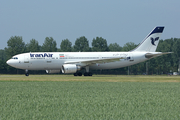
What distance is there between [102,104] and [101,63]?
38.6m

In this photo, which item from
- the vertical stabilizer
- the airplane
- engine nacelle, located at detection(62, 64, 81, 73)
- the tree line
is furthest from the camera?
the tree line

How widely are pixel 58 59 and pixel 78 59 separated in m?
3.58

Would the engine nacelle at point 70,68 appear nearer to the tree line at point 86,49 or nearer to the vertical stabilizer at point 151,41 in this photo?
the vertical stabilizer at point 151,41

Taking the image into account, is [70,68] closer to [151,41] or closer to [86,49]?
[151,41]

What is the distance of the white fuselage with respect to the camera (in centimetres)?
4791

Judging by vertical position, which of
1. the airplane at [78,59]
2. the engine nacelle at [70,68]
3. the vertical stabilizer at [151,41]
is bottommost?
the engine nacelle at [70,68]

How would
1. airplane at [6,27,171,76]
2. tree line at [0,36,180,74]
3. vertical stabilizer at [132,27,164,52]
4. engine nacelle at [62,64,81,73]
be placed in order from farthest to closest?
tree line at [0,36,180,74], vertical stabilizer at [132,27,164,52], airplane at [6,27,171,76], engine nacelle at [62,64,81,73]

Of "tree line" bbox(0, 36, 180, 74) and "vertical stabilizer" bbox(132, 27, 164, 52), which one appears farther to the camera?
"tree line" bbox(0, 36, 180, 74)

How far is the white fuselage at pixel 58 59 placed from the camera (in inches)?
1886

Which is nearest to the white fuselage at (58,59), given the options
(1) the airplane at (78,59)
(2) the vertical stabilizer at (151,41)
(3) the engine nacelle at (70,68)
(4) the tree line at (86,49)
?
(1) the airplane at (78,59)

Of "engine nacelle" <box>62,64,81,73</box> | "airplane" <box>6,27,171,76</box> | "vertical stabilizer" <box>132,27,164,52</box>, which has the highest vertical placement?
"vertical stabilizer" <box>132,27,164,52</box>

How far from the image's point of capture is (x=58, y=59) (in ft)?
160

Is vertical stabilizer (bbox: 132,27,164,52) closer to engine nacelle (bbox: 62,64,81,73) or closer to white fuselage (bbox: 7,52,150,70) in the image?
white fuselage (bbox: 7,52,150,70)

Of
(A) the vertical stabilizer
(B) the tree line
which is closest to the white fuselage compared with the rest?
(A) the vertical stabilizer
